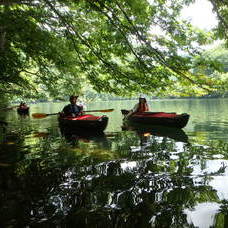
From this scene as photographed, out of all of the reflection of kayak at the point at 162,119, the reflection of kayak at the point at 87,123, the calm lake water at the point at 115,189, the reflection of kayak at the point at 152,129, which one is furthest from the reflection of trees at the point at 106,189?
the reflection of kayak at the point at 162,119

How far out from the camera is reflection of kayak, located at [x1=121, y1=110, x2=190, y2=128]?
42.3ft

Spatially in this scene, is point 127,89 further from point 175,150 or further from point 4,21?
point 4,21

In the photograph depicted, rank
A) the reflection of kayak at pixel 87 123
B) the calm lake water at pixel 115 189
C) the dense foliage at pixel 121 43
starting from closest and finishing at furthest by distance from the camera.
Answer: the calm lake water at pixel 115 189, the dense foliage at pixel 121 43, the reflection of kayak at pixel 87 123

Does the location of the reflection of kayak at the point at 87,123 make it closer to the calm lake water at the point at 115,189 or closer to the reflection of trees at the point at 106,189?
the calm lake water at the point at 115,189

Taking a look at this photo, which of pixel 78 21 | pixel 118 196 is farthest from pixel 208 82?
pixel 78 21

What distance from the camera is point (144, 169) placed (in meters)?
5.43

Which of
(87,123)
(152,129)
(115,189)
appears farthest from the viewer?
(152,129)

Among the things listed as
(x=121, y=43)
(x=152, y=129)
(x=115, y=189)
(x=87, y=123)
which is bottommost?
(x=115, y=189)

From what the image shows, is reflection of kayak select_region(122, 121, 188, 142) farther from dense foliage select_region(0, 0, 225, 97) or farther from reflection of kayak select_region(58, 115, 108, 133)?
dense foliage select_region(0, 0, 225, 97)

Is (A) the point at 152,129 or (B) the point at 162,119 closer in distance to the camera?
(A) the point at 152,129

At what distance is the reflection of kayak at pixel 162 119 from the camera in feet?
42.3

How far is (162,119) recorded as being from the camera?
13.6 m

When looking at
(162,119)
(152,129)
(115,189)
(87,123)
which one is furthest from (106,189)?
(162,119)

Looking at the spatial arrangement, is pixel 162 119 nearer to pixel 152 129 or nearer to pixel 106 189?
pixel 152 129
